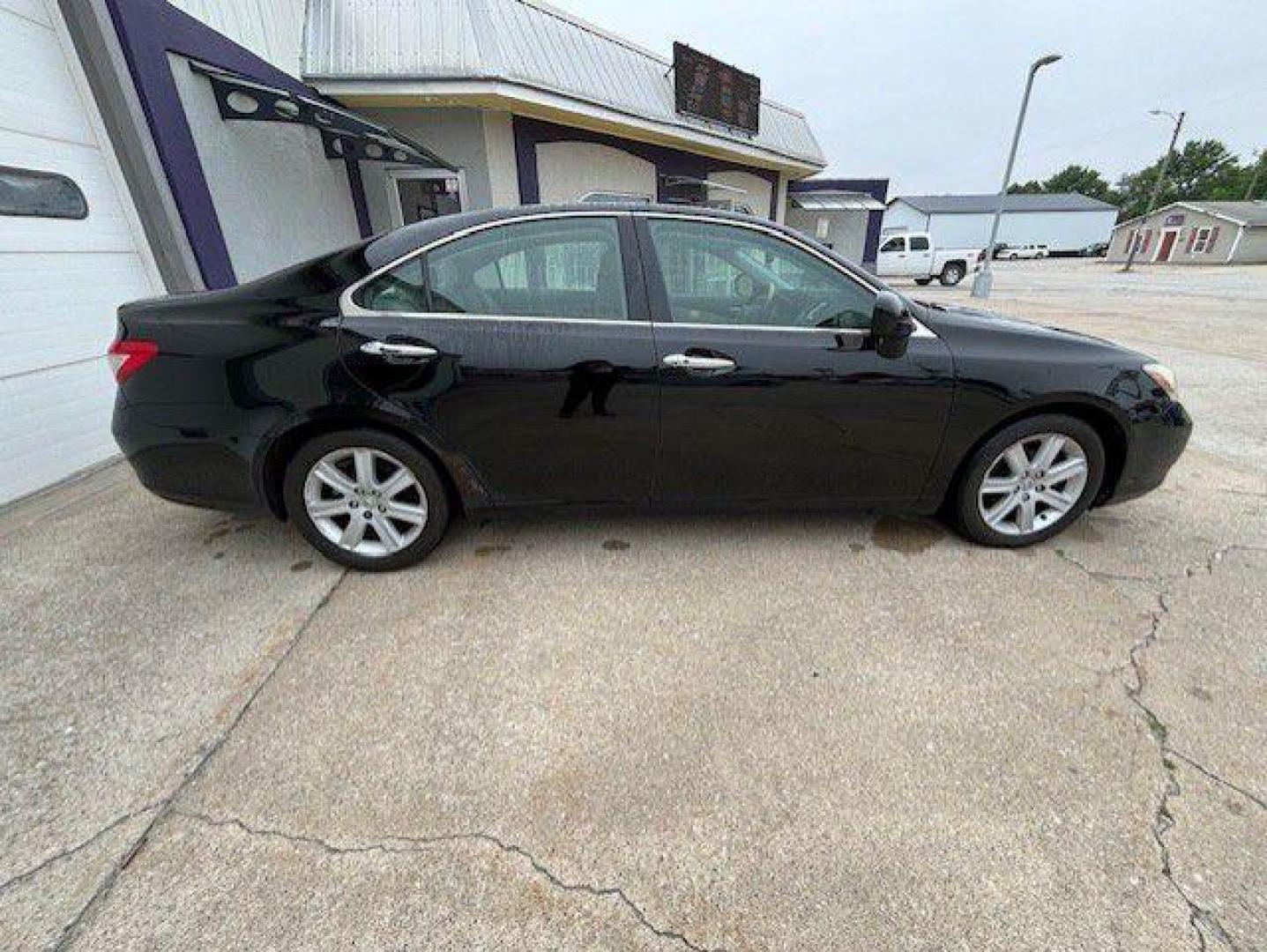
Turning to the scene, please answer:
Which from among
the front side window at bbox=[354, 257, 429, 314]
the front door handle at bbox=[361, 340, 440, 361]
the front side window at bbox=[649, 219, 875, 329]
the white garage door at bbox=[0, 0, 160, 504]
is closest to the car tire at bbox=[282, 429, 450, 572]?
the front door handle at bbox=[361, 340, 440, 361]

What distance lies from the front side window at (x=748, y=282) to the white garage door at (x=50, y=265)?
3.85 metres

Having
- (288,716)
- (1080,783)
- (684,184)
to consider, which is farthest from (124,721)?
(684,184)

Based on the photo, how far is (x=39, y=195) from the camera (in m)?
3.62

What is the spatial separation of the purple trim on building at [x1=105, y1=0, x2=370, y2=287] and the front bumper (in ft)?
21.2

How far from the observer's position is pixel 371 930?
1.32m

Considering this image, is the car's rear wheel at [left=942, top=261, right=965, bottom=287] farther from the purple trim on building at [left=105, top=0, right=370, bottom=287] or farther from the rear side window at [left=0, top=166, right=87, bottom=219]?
the rear side window at [left=0, top=166, right=87, bottom=219]

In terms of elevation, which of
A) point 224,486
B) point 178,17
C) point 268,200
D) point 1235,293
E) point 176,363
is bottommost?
point 1235,293

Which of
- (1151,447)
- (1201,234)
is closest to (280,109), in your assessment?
(1151,447)

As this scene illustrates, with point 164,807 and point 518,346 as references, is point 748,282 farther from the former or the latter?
point 164,807

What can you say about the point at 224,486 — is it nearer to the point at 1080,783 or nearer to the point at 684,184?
the point at 1080,783

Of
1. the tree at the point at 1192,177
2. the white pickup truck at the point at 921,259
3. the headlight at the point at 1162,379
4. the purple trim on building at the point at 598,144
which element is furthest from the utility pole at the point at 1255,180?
the headlight at the point at 1162,379

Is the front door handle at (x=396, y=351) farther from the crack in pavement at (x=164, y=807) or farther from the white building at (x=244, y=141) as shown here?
the white building at (x=244, y=141)

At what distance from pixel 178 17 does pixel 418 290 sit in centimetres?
454

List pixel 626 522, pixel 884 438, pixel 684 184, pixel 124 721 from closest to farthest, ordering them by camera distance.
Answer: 1. pixel 124 721
2. pixel 884 438
3. pixel 626 522
4. pixel 684 184
